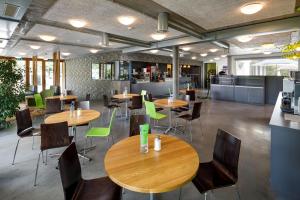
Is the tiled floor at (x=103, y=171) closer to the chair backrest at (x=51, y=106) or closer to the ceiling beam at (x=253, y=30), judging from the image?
the chair backrest at (x=51, y=106)

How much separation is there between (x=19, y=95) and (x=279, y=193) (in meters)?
5.40

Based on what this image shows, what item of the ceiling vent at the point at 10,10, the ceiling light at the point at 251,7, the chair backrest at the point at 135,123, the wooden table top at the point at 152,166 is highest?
the ceiling light at the point at 251,7

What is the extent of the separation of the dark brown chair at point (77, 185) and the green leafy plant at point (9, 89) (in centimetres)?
363

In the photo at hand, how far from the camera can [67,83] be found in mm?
14758

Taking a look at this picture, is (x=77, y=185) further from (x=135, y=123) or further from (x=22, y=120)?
(x=22, y=120)

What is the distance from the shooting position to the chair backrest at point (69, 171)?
1373mm

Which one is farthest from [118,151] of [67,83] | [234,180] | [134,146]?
[67,83]

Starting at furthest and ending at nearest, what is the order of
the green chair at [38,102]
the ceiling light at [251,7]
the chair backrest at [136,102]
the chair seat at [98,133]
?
the green chair at [38,102]
the chair backrest at [136,102]
the ceiling light at [251,7]
the chair seat at [98,133]

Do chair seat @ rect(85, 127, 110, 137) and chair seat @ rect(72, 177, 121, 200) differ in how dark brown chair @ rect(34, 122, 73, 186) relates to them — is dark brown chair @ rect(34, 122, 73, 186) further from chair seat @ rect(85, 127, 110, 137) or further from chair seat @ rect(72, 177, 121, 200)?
chair seat @ rect(72, 177, 121, 200)

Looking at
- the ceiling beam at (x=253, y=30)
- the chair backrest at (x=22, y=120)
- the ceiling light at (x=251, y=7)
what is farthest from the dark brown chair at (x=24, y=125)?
the ceiling beam at (x=253, y=30)

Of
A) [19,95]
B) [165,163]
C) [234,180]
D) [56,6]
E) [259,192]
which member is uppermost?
[56,6]

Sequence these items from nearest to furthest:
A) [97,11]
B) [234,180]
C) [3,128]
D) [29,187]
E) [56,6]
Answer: [234,180]
[29,187]
[56,6]
[97,11]
[3,128]

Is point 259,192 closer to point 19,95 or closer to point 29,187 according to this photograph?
point 29,187

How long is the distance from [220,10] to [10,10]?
14.7ft
